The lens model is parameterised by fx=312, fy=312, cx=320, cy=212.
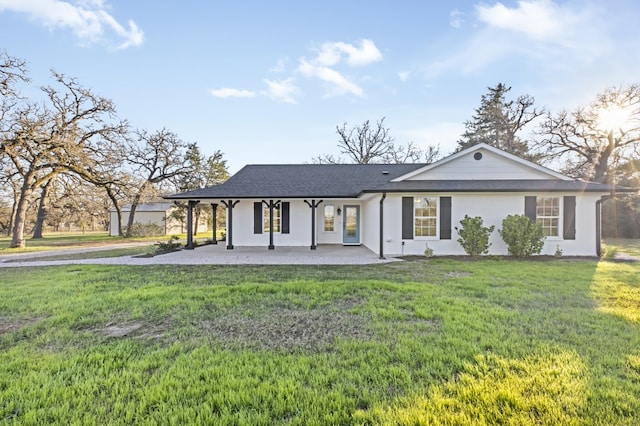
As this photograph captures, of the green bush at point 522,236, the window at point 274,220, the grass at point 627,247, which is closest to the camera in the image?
the green bush at point 522,236

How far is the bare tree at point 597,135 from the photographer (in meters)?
22.5

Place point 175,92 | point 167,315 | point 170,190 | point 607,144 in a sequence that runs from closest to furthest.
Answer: point 167,315
point 175,92
point 607,144
point 170,190

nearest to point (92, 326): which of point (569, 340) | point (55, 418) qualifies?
point (55, 418)

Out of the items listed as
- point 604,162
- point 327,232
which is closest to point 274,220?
point 327,232

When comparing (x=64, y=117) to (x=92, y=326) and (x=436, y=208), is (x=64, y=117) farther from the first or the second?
(x=436, y=208)

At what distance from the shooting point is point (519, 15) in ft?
33.4

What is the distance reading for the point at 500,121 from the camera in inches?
1197

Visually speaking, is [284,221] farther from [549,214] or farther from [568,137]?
[568,137]

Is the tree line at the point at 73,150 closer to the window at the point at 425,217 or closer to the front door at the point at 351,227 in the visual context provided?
the front door at the point at 351,227

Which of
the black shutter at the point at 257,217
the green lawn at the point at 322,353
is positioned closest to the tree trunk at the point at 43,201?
the black shutter at the point at 257,217

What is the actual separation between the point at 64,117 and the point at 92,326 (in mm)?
20370

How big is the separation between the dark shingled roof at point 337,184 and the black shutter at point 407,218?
0.58m

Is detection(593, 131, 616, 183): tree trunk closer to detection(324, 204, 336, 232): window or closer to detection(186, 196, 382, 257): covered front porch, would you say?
detection(186, 196, 382, 257): covered front porch

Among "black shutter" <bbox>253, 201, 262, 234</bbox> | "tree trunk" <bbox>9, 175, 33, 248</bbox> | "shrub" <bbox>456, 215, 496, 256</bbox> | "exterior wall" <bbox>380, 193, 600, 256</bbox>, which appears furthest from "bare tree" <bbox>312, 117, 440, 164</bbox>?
"tree trunk" <bbox>9, 175, 33, 248</bbox>
